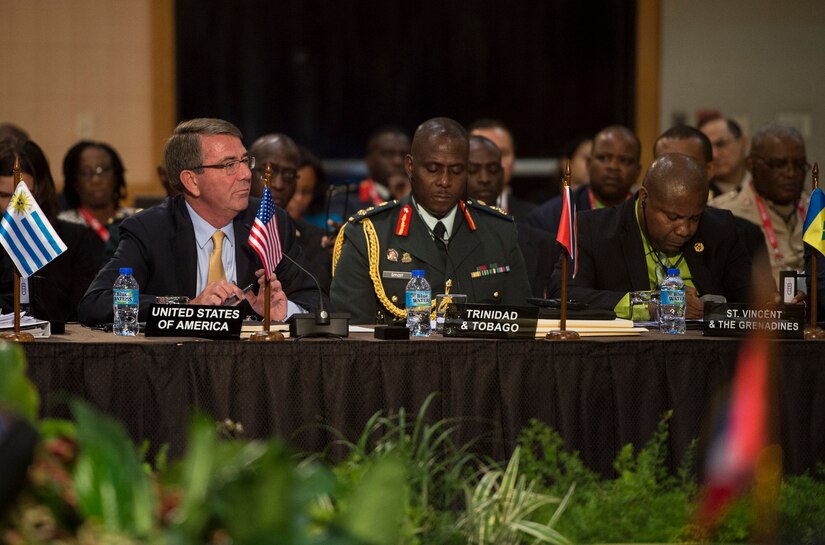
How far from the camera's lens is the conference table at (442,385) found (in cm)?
374

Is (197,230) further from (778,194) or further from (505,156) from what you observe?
(505,156)

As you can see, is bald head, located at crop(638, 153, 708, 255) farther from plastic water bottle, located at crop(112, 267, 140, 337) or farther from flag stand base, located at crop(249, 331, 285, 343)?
plastic water bottle, located at crop(112, 267, 140, 337)

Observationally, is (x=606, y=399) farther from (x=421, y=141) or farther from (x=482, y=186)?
(x=482, y=186)

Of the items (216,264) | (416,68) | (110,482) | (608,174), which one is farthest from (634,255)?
(416,68)

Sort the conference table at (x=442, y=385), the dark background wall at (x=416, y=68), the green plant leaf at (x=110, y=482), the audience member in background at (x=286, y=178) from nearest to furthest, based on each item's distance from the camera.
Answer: the green plant leaf at (x=110, y=482) → the conference table at (x=442, y=385) → the audience member in background at (x=286, y=178) → the dark background wall at (x=416, y=68)

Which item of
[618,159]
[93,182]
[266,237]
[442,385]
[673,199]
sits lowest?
[442,385]

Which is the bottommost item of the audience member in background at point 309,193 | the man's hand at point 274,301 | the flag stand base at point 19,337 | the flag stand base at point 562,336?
the flag stand base at point 562,336

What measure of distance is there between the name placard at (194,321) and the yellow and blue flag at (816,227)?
6.77 ft

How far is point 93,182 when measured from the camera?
21.8 feet

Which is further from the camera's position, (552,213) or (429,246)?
(552,213)

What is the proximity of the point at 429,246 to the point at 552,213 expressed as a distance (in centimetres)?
192

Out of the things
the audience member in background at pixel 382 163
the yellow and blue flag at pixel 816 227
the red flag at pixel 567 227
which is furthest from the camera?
the audience member in background at pixel 382 163

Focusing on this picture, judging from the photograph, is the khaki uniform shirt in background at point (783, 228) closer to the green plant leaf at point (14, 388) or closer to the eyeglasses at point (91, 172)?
the eyeglasses at point (91, 172)

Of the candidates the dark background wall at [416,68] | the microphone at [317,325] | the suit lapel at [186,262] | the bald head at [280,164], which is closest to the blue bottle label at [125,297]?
the suit lapel at [186,262]
